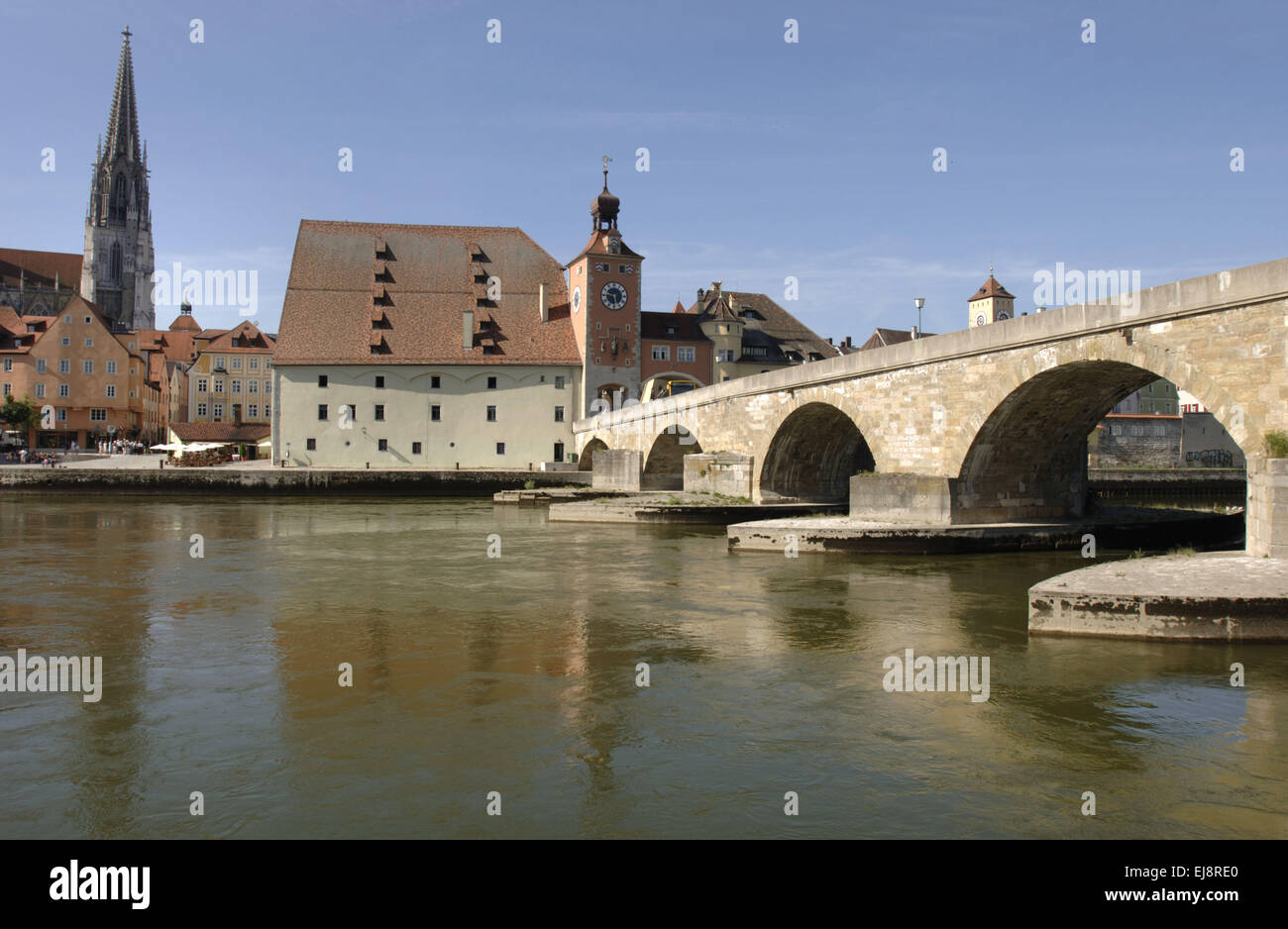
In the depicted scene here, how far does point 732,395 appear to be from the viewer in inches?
1283

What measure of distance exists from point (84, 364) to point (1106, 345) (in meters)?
73.7

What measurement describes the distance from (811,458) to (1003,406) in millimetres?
11642

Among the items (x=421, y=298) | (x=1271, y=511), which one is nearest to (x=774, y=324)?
(x=421, y=298)

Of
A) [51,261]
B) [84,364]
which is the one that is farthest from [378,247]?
[51,261]

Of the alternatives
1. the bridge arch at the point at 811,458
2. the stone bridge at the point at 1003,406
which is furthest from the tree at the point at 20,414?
the bridge arch at the point at 811,458

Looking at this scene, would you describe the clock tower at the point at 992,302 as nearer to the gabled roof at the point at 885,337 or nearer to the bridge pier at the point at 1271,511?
the gabled roof at the point at 885,337

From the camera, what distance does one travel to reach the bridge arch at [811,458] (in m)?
29.4

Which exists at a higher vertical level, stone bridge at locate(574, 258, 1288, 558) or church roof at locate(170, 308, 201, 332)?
church roof at locate(170, 308, 201, 332)

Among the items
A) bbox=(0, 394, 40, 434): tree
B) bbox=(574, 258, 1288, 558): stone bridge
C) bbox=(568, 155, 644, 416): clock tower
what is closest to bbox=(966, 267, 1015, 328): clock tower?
bbox=(568, 155, 644, 416): clock tower

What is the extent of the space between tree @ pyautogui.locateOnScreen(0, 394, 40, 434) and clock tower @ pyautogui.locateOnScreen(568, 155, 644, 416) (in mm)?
38334

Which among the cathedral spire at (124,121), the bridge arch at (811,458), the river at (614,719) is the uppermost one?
the cathedral spire at (124,121)

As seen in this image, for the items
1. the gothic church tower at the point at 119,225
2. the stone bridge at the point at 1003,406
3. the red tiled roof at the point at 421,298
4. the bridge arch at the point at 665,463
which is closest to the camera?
the stone bridge at the point at 1003,406

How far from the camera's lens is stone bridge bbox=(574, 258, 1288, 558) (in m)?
14.0

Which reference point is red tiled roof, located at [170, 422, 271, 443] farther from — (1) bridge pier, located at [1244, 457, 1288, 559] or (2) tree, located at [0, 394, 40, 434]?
(1) bridge pier, located at [1244, 457, 1288, 559]
